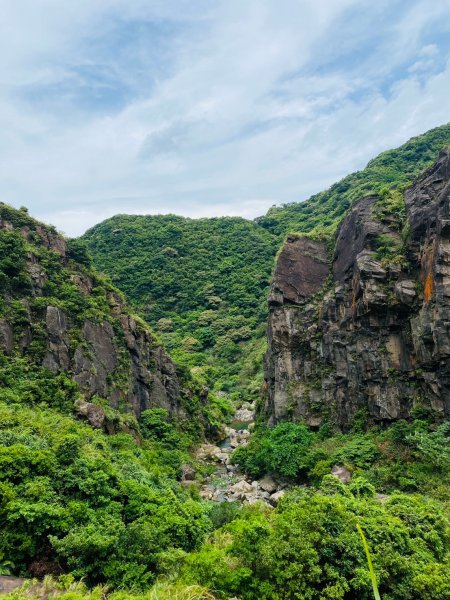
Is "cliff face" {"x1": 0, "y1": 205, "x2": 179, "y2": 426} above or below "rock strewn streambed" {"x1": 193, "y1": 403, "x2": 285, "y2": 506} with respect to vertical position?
above

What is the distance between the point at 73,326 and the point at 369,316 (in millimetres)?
21261

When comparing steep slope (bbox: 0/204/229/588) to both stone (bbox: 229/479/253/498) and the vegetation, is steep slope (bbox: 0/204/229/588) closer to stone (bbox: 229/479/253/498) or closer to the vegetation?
the vegetation

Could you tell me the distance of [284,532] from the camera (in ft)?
35.3

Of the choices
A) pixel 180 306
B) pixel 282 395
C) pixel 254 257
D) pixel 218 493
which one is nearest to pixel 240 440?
pixel 282 395

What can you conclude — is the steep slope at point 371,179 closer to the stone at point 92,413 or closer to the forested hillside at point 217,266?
the forested hillside at point 217,266

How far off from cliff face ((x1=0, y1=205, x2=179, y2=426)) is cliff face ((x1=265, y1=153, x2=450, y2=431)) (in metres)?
11.7

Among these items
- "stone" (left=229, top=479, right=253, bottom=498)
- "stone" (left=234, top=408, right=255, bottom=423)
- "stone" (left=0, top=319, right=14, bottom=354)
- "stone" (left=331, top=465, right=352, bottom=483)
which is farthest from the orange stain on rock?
"stone" (left=234, top=408, right=255, bottom=423)

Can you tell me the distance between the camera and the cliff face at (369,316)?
2342 centimetres

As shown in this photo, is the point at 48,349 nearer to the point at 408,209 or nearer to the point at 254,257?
the point at 408,209

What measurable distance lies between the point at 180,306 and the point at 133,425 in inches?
1979

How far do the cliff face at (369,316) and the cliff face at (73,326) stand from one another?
11.7 meters

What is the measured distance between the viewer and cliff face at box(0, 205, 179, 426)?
1040 inches

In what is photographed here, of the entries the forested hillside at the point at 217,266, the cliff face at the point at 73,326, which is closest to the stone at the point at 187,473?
the cliff face at the point at 73,326

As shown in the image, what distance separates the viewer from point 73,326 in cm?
2917
